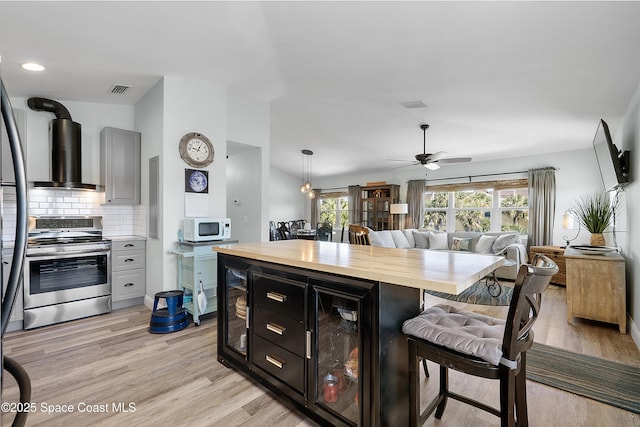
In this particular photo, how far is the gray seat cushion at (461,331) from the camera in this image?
125cm

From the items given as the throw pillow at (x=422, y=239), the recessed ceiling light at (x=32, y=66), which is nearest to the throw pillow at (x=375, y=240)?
the throw pillow at (x=422, y=239)

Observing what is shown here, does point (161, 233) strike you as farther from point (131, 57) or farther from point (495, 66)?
point (495, 66)

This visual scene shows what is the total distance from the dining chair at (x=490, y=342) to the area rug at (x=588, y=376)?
1.06m

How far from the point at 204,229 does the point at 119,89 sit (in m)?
1.96

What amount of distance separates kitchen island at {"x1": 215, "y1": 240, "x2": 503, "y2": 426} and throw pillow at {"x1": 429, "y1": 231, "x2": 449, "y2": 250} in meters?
4.65

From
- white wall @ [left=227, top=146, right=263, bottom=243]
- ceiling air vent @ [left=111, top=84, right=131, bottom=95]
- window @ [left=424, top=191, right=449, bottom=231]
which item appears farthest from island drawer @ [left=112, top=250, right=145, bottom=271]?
window @ [left=424, top=191, right=449, bottom=231]

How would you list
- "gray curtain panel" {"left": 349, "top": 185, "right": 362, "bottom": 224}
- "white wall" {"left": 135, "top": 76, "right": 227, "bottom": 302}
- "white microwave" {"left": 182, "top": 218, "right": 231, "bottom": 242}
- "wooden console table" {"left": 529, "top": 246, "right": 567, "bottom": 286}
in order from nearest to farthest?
"white microwave" {"left": 182, "top": 218, "right": 231, "bottom": 242}, "white wall" {"left": 135, "top": 76, "right": 227, "bottom": 302}, "wooden console table" {"left": 529, "top": 246, "right": 567, "bottom": 286}, "gray curtain panel" {"left": 349, "top": 185, "right": 362, "bottom": 224}

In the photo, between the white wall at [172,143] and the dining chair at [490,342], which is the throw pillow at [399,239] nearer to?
the white wall at [172,143]

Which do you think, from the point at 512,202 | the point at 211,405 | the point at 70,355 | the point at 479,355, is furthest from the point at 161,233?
the point at 512,202

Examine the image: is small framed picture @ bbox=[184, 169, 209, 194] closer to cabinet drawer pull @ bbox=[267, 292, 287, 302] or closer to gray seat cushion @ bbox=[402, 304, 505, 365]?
cabinet drawer pull @ bbox=[267, 292, 287, 302]

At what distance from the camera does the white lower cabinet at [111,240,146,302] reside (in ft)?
11.6

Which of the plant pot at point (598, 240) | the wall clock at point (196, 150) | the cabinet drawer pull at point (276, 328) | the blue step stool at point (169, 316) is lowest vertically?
the blue step stool at point (169, 316)

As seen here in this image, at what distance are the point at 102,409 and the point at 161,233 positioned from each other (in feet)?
6.17

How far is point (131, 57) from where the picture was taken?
2844 mm
